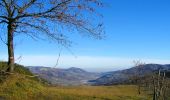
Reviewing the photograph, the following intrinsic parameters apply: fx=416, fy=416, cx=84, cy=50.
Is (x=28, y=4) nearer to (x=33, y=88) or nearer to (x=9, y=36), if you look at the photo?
(x=9, y=36)

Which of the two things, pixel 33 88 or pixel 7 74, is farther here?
pixel 33 88

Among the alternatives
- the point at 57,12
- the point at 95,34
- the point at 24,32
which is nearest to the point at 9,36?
the point at 24,32

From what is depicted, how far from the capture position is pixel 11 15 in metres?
17.6

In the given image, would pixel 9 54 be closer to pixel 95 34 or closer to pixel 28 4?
pixel 28 4

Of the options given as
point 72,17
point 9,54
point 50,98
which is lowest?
point 50,98

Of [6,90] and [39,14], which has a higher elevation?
[39,14]

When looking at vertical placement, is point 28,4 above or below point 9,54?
above

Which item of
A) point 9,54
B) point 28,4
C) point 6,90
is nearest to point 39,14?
point 28,4

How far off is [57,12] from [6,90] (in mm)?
3962

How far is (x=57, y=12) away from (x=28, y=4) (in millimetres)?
1267

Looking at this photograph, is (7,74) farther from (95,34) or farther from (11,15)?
(95,34)

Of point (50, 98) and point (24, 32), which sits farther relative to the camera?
point (50, 98)

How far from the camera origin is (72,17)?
17.5 meters

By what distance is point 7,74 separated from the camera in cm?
1731
